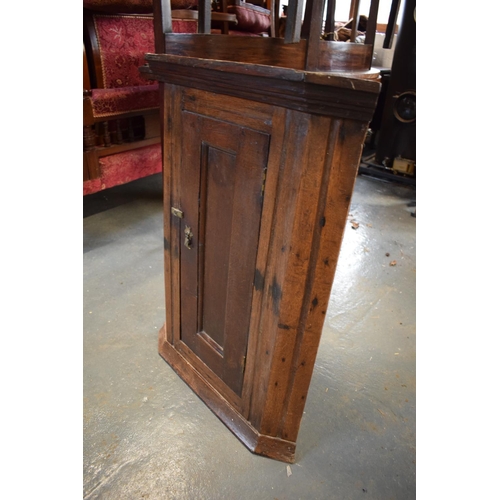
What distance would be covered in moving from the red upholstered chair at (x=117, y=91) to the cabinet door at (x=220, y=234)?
1.34 m

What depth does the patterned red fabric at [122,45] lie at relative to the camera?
229 centimetres

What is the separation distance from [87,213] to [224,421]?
7.09 ft

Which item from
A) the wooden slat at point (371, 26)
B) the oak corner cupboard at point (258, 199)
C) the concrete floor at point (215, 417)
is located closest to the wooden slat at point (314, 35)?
the oak corner cupboard at point (258, 199)

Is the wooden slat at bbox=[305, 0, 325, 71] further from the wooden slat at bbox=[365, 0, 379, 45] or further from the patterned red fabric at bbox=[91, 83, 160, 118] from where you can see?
the patterned red fabric at bbox=[91, 83, 160, 118]

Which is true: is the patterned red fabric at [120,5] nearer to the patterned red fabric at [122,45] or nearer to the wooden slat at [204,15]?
the patterned red fabric at [122,45]

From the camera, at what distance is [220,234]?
1.21m

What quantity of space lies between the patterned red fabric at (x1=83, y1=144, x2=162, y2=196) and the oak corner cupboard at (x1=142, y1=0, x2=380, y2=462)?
121cm

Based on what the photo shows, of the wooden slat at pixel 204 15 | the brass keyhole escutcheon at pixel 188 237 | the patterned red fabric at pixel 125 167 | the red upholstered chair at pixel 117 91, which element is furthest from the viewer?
the patterned red fabric at pixel 125 167

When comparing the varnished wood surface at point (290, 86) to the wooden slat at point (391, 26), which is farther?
the wooden slat at point (391, 26)

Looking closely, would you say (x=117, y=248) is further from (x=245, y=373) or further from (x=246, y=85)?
(x=246, y=85)

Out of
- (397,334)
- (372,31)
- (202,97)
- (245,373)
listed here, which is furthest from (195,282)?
(397,334)

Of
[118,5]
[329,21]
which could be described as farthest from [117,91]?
[329,21]

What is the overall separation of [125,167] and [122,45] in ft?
2.51

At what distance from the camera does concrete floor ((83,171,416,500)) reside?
1.25m
